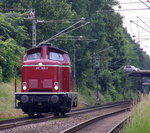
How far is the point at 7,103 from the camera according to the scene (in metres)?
33.4

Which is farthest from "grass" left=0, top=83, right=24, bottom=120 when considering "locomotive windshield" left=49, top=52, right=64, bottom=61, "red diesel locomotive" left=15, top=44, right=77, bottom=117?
A: "locomotive windshield" left=49, top=52, right=64, bottom=61

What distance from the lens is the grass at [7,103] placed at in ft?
98.7

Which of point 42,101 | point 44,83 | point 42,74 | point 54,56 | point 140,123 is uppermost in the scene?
point 54,56

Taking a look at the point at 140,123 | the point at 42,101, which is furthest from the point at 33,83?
the point at 140,123

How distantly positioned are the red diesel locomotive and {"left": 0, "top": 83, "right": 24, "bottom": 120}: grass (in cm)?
494

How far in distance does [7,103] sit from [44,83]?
10228 mm

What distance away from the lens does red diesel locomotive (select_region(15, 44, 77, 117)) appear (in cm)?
2345

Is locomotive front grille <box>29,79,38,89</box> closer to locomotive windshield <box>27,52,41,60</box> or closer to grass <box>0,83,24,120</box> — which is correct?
locomotive windshield <box>27,52,41,60</box>

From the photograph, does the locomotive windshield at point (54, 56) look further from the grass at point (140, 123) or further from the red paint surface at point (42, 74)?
the grass at point (140, 123)

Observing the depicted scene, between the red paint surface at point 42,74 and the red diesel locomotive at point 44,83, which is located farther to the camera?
the red paint surface at point 42,74

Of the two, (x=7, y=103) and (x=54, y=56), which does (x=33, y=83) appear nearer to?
(x=54, y=56)

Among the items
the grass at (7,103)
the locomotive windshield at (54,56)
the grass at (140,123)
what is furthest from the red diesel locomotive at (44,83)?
the grass at (140,123)

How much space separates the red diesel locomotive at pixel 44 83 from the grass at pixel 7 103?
4939mm

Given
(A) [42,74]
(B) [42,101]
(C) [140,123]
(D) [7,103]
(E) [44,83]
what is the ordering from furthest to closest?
1. (D) [7,103]
2. (A) [42,74]
3. (E) [44,83]
4. (B) [42,101]
5. (C) [140,123]
